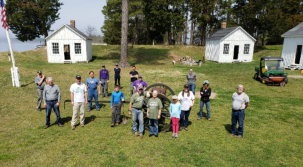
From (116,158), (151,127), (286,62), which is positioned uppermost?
(286,62)

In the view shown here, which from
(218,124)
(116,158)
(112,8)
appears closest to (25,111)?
(116,158)

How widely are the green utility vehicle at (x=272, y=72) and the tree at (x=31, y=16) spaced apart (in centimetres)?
3773

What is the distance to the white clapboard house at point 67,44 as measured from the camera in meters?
25.3

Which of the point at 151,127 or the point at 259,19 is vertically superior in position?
the point at 259,19

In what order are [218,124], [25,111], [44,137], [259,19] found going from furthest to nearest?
[259,19], [25,111], [218,124], [44,137]

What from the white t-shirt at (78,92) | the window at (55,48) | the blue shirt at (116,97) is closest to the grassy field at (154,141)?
the blue shirt at (116,97)

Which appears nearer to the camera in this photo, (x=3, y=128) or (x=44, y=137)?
(x=44, y=137)

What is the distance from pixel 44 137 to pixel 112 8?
129 ft

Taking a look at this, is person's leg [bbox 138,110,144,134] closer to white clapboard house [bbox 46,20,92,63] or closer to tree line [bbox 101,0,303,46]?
white clapboard house [bbox 46,20,92,63]

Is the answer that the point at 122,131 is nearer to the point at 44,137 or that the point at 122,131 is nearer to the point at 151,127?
the point at 151,127

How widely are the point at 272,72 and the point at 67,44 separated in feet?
78.7

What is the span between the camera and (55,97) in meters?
7.55

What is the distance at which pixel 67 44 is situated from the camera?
25922mm

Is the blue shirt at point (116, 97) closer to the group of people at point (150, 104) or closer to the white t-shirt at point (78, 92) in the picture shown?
the group of people at point (150, 104)
